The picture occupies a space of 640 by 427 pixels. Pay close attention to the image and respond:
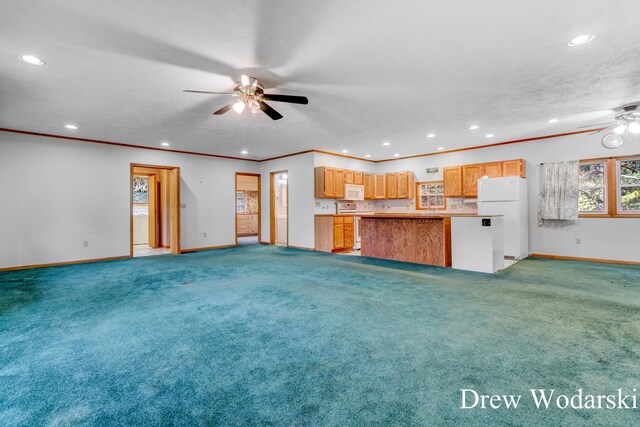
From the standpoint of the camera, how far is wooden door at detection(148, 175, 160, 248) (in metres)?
8.61

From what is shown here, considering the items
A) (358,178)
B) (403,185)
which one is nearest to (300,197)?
(358,178)

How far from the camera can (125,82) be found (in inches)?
137

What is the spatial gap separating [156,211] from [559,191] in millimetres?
10412

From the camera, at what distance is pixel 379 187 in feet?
30.2

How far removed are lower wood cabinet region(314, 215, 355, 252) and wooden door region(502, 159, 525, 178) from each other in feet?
12.6

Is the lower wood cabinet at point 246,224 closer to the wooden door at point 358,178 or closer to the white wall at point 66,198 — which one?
the white wall at point 66,198

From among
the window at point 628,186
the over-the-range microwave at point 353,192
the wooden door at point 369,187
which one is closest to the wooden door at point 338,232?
the over-the-range microwave at point 353,192

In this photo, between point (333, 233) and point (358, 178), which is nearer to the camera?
point (333, 233)

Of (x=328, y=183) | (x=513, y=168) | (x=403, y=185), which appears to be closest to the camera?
(x=513, y=168)

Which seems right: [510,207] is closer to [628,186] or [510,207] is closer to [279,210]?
[628,186]

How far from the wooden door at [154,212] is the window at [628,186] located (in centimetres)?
1130

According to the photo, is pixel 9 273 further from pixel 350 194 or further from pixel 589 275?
pixel 589 275

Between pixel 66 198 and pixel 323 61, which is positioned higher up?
pixel 323 61

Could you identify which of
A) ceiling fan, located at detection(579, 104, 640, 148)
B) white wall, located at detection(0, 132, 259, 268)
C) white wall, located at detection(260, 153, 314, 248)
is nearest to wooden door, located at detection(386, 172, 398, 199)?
white wall, located at detection(260, 153, 314, 248)
